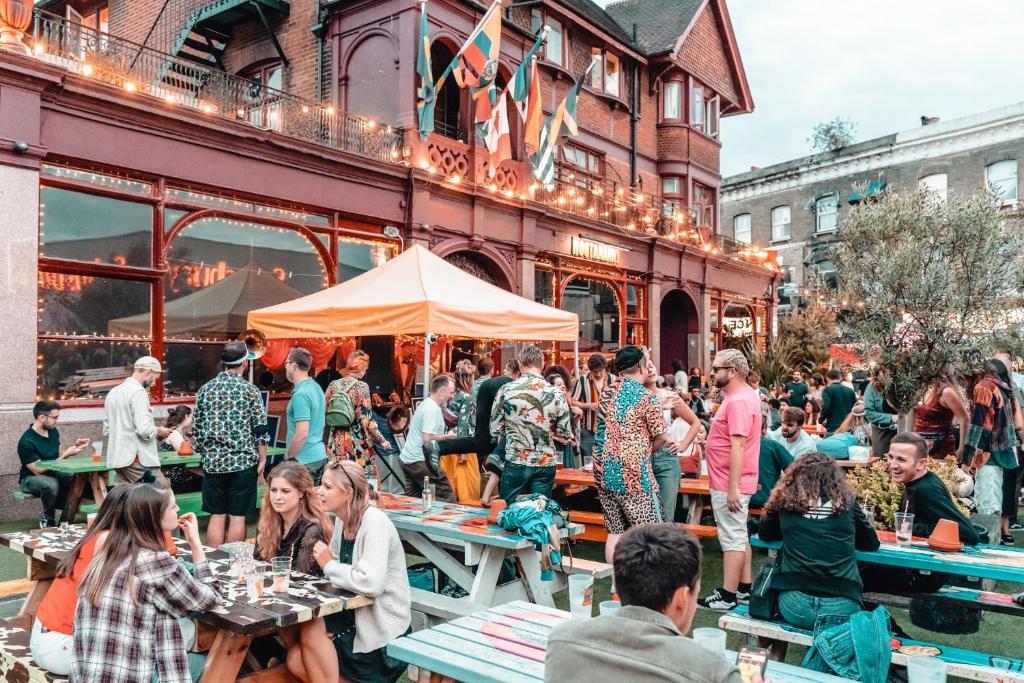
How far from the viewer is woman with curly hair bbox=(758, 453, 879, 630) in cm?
388

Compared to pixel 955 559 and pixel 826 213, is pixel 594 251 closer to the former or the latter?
pixel 955 559

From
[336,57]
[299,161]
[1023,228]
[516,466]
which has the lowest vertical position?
[516,466]

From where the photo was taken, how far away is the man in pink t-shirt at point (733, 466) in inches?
222

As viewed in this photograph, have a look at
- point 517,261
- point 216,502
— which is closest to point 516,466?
point 216,502

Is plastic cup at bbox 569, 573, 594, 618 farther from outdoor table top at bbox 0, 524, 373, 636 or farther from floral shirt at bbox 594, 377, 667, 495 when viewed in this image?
floral shirt at bbox 594, 377, 667, 495

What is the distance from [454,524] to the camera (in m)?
5.46

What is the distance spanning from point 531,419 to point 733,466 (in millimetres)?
1525

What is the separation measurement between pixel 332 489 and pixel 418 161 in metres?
10.2

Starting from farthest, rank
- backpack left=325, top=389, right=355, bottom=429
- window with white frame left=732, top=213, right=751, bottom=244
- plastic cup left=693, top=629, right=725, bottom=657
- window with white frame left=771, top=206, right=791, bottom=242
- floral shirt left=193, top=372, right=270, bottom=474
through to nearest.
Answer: window with white frame left=732, top=213, right=751, bottom=244
window with white frame left=771, top=206, right=791, bottom=242
backpack left=325, top=389, right=355, bottom=429
floral shirt left=193, top=372, right=270, bottom=474
plastic cup left=693, top=629, right=725, bottom=657

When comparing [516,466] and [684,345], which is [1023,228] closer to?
[516,466]

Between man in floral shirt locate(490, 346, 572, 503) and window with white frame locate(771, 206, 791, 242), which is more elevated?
window with white frame locate(771, 206, 791, 242)

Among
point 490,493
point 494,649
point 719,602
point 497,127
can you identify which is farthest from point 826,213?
point 494,649

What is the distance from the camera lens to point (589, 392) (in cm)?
1147

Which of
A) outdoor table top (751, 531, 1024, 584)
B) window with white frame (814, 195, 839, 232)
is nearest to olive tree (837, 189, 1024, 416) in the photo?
outdoor table top (751, 531, 1024, 584)
